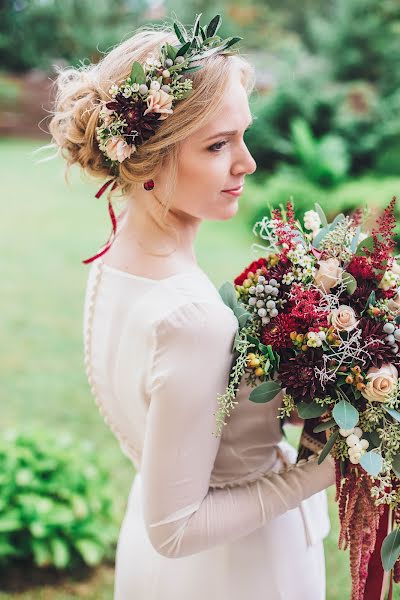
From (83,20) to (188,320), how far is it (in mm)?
11749

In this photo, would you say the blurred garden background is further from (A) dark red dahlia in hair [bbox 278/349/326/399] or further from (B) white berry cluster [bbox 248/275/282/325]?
(A) dark red dahlia in hair [bbox 278/349/326/399]

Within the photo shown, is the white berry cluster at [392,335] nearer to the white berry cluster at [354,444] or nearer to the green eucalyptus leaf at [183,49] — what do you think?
the white berry cluster at [354,444]

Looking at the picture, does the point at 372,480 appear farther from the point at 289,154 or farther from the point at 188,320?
the point at 289,154

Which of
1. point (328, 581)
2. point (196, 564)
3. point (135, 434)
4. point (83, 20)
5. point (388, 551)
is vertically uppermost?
point (83, 20)

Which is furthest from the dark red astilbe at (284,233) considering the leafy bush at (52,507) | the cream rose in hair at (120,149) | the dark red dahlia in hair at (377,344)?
the leafy bush at (52,507)

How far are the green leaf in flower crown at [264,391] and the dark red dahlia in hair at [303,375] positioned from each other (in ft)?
0.06

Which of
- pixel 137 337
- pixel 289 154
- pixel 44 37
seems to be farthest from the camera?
pixel 44 37

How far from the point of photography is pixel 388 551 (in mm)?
1439

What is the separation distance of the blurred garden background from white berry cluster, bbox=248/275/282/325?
0.17 meters

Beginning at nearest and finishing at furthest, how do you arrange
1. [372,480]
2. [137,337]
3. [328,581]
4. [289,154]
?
[372,480]
[137,337]
[328,581]
[289,154]

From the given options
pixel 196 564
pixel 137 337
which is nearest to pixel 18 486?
pixel 196 564

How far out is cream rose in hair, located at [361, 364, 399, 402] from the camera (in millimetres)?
1329

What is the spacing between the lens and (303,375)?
54.0 inches

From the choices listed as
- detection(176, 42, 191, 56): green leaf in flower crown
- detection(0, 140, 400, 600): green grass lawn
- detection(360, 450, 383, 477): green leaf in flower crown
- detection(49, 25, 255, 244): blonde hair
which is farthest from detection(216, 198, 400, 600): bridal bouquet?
Result: detection(0, 140, 400, 600): green grass lawn
